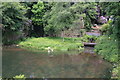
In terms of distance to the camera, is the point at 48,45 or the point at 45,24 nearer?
the point at 48,45

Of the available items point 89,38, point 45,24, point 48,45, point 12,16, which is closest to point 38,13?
point 45,24

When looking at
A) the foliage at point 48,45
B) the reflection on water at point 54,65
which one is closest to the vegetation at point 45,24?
the foliage at point 48,45

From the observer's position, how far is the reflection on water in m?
7.37

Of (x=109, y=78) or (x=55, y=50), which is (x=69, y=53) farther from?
(x=109, y=78)

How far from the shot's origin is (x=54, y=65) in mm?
8695

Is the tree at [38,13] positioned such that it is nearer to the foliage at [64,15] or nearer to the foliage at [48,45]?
the foliage at [64,15]

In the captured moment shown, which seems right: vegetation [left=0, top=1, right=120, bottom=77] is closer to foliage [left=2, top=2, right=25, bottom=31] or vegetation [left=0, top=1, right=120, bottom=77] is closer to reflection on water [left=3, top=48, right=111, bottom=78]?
foliage [left=2, top=2, right=25, bottom=31]

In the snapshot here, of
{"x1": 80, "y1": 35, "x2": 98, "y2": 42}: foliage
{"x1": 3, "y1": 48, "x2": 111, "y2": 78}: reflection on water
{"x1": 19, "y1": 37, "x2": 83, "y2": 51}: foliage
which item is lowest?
{"x1": 3, "y1": 48, "x2": 111, "y2": 78}: reflection on water

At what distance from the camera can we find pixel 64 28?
15.5 meters

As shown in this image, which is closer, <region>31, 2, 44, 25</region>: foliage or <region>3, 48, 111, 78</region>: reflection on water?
<region>3, 48, 111, 78</region>: reflection on water

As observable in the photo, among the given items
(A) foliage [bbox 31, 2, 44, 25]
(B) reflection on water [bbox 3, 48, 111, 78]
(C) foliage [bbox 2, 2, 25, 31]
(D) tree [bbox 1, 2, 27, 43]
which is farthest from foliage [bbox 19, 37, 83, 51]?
(A) foliage [bbox 31, 2, 44, 25]

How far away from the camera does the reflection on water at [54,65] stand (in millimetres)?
7367

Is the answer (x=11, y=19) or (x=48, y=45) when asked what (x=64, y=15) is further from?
(x=11, y=19)

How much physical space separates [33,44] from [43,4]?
4.04 m
